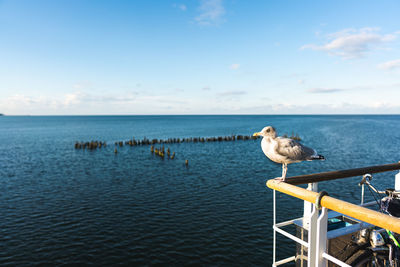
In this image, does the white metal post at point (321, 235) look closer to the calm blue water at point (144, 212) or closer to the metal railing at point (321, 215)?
the metal railing at point (321, 215)

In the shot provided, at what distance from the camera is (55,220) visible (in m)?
17.2

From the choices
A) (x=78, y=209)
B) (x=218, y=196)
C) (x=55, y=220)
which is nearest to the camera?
(x=55, y=220)

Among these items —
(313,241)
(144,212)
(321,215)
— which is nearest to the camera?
(321,215)

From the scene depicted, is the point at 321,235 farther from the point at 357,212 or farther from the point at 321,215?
the point at 357,212

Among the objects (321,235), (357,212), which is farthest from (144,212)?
(357,212)

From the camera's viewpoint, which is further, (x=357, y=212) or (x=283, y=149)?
(x=283, y=149)

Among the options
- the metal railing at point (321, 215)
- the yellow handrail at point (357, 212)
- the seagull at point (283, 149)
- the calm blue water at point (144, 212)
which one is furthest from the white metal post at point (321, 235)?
the calm blue water at point (144, 212)

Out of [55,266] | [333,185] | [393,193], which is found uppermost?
[393,193]

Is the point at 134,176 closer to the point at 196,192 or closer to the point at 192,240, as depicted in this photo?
the point at 196,192

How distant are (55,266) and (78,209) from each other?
6771 millimetres

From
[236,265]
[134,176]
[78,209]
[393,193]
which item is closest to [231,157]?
[134,176]

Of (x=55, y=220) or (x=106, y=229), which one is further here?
(x=55, y=220)

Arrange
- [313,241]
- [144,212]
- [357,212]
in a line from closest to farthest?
[357,212]
[313,241]
[144,212]

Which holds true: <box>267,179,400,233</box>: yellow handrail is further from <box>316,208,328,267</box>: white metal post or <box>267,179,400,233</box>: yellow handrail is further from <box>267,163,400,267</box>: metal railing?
<box>316,208,328,267</box>: white metal post
